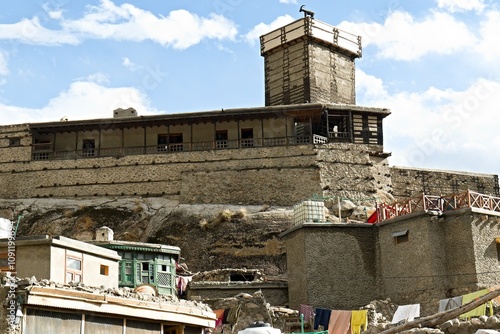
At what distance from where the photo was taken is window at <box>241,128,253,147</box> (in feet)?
158

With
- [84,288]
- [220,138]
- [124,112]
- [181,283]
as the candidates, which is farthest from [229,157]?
[84,288]

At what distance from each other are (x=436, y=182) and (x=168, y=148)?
1684 cm

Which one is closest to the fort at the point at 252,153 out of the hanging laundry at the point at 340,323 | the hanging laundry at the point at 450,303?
the hanging laundry at the point at 340,323

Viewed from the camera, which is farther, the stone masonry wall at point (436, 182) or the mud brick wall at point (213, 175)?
the stone masonry wall at point (436, 182)

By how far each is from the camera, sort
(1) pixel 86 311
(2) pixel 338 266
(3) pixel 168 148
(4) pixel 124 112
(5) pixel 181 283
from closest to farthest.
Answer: (1) pixel 86 311, (2) pixel 338 266, (5) pixel 181 283, (3) pixel 168 148, (4) pixel 124 112

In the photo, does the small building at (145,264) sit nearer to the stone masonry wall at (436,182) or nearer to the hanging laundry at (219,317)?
the hanging laundry at (219,317)

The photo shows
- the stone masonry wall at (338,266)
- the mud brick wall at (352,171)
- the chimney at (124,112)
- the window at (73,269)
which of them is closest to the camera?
the window at (73,269)

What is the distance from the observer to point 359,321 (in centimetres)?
2491

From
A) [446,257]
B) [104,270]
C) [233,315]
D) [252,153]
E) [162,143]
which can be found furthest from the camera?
[162,143]

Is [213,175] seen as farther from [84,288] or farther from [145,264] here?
[84,288]

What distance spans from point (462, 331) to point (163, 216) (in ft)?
89.0

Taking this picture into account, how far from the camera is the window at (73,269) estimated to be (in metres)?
19.8

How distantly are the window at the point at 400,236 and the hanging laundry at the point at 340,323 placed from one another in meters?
5.40

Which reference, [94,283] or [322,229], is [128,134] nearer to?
[322,229]
